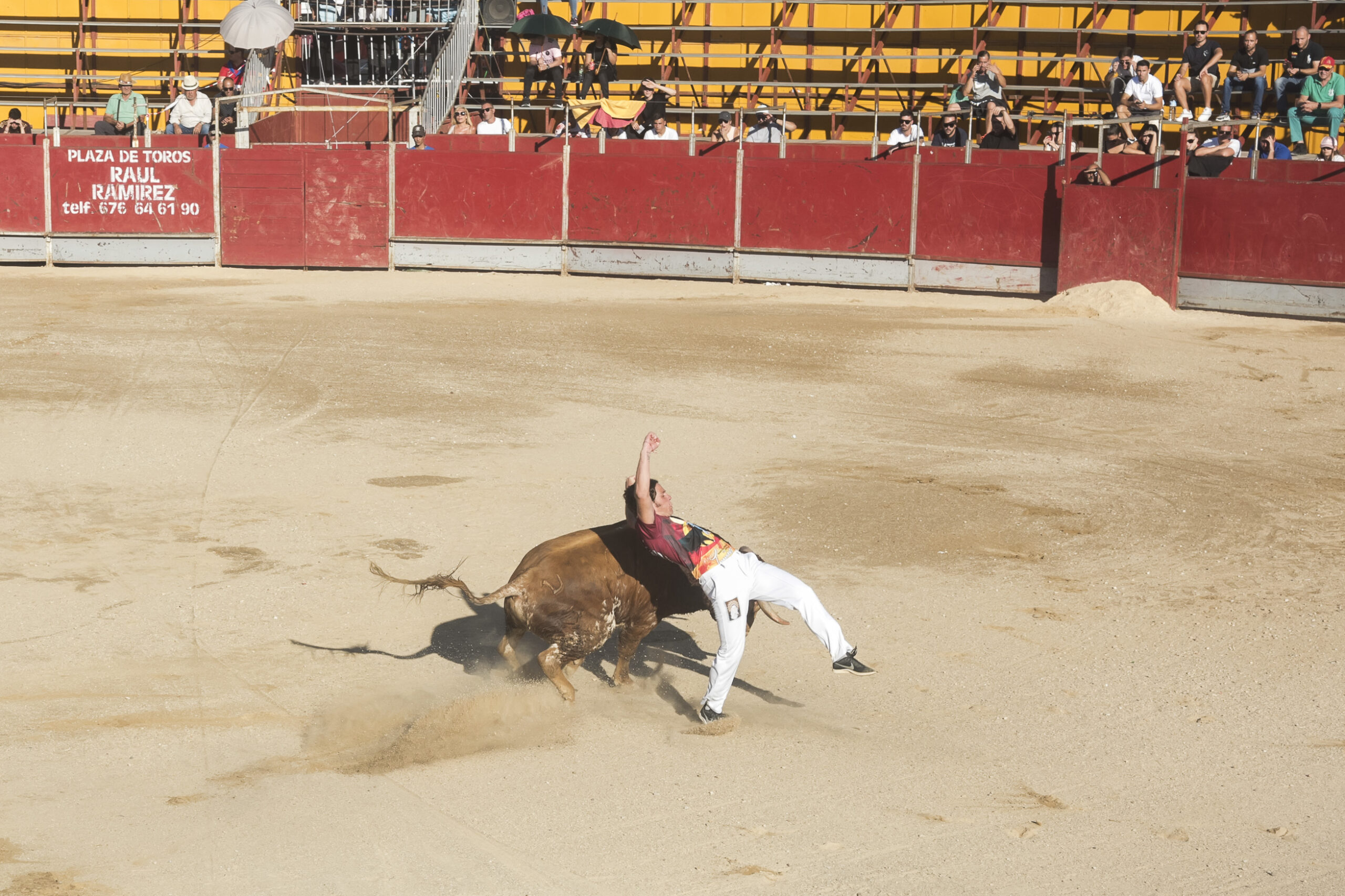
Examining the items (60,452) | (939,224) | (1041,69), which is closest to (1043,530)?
(60,452)

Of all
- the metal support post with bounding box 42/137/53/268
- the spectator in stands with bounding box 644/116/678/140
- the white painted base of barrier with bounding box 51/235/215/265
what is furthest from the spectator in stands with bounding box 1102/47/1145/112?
the metal support post with bounding box 42/137/53/268

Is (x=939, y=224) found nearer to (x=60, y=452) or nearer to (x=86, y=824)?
(x=60, y=452)

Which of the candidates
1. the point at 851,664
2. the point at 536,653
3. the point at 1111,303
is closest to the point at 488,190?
the point at 1111,303

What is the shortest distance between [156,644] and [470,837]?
2538 millimetres

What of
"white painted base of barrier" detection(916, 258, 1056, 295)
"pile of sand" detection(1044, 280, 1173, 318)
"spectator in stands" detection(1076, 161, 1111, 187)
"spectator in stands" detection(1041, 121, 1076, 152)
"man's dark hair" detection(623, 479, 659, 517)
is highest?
"spectator in stands" detection(1041, 121, 1076, 152)

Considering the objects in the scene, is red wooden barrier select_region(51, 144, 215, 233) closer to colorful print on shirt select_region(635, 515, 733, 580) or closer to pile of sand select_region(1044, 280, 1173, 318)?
pile of sand select_region(1044, 280, 1173, 318)

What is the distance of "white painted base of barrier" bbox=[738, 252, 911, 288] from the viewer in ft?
66.3

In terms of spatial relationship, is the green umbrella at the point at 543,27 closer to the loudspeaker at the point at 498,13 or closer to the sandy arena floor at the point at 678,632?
the loudspeaker at the point at 498,13

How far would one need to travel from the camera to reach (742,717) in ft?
21.0

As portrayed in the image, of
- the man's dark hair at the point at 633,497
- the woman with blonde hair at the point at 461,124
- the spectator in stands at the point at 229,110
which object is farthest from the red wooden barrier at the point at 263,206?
the man's dark hair at the point at 633,497

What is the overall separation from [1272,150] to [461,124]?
39.3ft

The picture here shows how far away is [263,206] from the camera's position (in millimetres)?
21234

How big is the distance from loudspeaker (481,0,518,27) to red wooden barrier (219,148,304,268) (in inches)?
275

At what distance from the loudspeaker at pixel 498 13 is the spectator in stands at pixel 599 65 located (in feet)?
5.22
